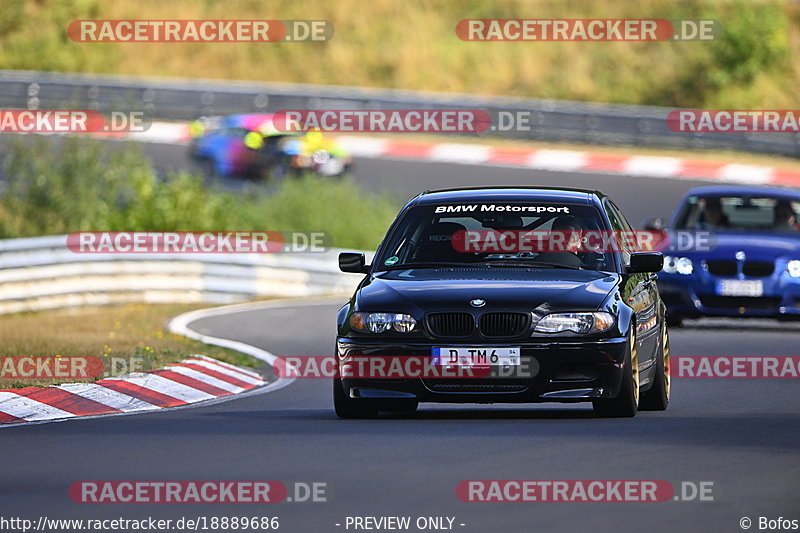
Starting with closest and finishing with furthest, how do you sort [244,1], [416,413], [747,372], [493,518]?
1. [493,518]
2. [416,413]
3. [747,372]
4. [244,1]

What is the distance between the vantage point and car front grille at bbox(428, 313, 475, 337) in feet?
37.4

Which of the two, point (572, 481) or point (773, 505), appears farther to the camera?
point (572, 481)

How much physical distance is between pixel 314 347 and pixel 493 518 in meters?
10.8

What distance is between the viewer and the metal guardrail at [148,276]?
2322cm

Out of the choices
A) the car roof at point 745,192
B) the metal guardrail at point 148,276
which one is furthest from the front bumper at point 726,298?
the metal guardrail at point 148,276

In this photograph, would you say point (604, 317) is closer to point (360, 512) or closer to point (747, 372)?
point (360, 512)

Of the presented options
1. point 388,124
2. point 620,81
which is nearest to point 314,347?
point 388,124

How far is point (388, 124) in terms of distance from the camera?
4100 centimetres

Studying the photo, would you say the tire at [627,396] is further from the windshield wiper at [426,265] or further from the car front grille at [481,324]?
the windshield wiper at [426,265]

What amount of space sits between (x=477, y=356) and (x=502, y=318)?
288 millimetres

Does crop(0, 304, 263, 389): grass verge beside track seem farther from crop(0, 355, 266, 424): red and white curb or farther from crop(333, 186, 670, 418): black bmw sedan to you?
crop(333, 186, 670, 418): black bmw sedan

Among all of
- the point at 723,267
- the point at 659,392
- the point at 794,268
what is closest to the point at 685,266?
A: the point at 723,267

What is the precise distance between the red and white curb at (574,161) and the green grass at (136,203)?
17.2ft

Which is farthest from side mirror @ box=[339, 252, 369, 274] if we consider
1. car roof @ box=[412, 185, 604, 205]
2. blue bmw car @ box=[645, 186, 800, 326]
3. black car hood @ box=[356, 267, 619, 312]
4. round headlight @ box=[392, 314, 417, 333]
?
blue bmw car @ box=[645, 186, 800, 326]
